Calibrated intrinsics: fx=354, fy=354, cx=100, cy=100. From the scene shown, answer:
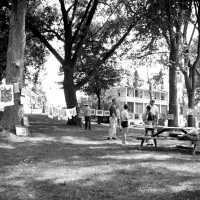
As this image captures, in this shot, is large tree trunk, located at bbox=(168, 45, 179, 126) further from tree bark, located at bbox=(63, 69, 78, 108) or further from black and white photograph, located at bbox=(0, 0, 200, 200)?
tree bark, located at bbox=(63, 69, 78, 108)

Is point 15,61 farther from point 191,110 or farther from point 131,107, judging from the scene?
point 131,107

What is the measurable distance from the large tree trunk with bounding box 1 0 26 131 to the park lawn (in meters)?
3.44

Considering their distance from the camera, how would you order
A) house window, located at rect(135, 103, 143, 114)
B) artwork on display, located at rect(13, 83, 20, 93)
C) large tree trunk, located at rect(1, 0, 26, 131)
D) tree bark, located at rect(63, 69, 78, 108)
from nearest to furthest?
artwork on display, located at rect(13, 83, 20, 93)
large tree trunk, located at rect(1, 0, 26, 131)
tree bark, located at rect(63, 69, 78, 108)
house window, located at rect(135, 103, 143, 114)

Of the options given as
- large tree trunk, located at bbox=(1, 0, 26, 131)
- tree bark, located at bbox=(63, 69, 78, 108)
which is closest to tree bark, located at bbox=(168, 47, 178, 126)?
tree bark, located at bbox=(63, 69, 78, 108)

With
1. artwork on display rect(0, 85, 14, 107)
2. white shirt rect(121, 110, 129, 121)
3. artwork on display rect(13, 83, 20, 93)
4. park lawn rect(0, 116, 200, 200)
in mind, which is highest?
artwork on display rect(13, 83, 20, 93)

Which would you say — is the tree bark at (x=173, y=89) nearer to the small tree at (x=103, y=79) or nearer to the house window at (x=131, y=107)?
the small tree at (x=103, y=79)

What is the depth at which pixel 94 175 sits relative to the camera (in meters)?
7.37

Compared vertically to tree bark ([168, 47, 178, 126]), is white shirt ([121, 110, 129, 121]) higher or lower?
lower

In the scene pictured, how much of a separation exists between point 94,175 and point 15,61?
858 centimetres

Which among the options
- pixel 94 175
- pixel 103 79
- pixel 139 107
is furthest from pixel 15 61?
pixel 139 107

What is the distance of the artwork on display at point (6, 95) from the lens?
45.4ft

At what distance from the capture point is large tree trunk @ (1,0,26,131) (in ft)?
47.8

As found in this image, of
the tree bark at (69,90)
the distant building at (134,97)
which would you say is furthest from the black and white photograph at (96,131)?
the distant building at (134,97)

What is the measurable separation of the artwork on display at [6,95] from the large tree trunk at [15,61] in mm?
496
